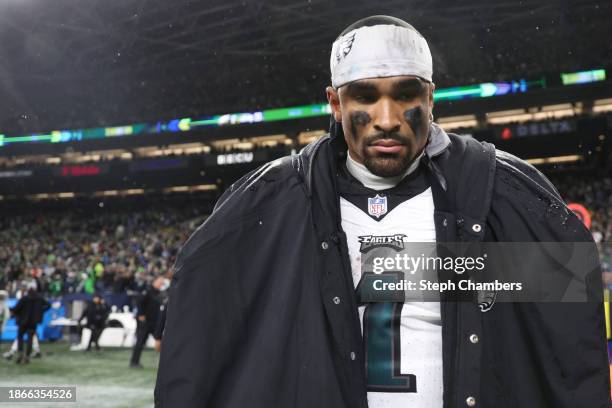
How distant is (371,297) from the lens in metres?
1.88

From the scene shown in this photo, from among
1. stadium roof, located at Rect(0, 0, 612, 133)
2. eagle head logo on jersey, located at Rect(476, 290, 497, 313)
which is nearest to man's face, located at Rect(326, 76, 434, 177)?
eagle head logo on jersey, located at Rect(476, 290, 497, 313)

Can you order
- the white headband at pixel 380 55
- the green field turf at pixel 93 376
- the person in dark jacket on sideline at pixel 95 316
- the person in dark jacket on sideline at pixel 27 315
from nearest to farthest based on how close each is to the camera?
the white headband at pixel 380 55 < the green field turf at pixel 93 376 < the person in dark jacket on sideline at pixel 27 315 < the person in dark jacket on sideline at pixel 95 316

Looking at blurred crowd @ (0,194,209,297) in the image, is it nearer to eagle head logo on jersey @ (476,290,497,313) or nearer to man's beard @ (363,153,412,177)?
man's beard @ (363,153,412,177)

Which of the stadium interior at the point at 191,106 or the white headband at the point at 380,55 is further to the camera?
the stadium interior at the point at 191,106

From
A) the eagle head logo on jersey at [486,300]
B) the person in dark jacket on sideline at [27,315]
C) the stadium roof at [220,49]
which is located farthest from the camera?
the stadium roof at [220,49]

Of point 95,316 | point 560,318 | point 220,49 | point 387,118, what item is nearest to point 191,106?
point 220,49

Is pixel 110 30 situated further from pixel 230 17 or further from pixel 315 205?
pixel 315 205

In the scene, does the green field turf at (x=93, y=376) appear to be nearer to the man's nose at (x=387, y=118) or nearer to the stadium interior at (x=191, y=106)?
the stadium interior at (x=191, y=106)

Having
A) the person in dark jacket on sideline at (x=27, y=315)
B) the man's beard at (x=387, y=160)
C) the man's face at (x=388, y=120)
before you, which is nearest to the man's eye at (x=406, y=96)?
the man's face at (x=388, y=120)

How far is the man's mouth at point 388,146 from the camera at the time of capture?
1885 mm

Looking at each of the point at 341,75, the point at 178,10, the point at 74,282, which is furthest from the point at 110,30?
the point at 341,75

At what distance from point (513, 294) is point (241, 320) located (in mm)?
813

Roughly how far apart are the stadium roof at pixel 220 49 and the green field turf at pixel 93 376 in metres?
13.2

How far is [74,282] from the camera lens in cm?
1962
